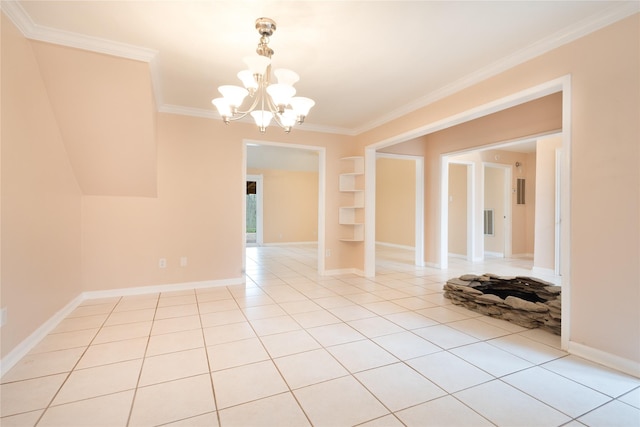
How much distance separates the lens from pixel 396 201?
8352 mm

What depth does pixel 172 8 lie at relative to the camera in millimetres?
1973

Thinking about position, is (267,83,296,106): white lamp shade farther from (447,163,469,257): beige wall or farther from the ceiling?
(447,163,469,257): beige wall

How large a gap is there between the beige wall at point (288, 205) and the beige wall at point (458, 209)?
4009mm

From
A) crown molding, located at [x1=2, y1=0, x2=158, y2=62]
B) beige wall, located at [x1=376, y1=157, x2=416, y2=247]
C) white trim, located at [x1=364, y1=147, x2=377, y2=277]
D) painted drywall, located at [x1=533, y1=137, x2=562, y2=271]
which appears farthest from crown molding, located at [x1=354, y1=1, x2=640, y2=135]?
beige wall, located at [x1=376, y1=157, x2=416, y2=247]

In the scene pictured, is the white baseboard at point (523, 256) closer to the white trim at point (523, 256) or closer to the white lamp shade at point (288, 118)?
the white trim at point (523, 256)

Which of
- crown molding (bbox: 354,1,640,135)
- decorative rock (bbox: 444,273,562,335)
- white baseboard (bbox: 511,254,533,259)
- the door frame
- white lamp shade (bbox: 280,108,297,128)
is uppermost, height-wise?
crown molding (bbox: 354,1,640,135)

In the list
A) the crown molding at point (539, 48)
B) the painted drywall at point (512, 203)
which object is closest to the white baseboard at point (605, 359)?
the crown molding at point (539, 48)

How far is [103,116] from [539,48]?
13.1 ft

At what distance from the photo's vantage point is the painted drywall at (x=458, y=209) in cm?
662

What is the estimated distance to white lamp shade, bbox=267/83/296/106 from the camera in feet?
6.70

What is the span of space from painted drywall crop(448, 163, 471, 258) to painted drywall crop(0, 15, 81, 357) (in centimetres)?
688

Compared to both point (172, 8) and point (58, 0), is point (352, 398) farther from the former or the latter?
point (58, 0)

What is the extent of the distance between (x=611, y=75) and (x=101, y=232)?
5.01 meters

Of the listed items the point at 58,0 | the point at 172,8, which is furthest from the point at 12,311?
the point at 172,8
